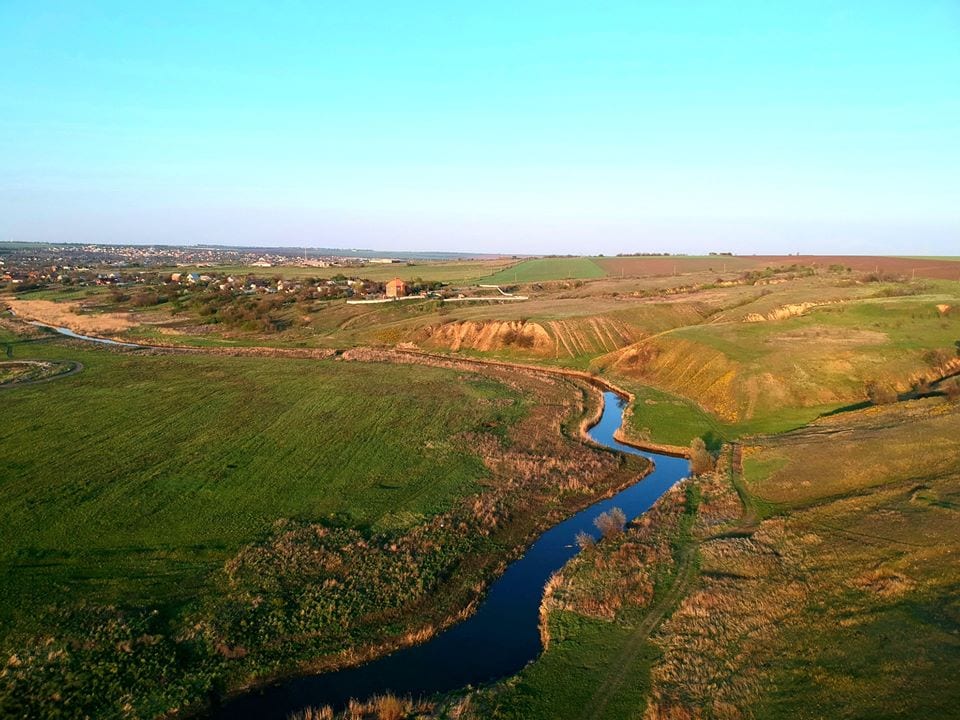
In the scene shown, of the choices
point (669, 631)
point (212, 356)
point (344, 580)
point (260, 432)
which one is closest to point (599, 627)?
point (669, 631)

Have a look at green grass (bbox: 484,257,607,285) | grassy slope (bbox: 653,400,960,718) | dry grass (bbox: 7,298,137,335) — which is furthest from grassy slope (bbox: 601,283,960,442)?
green grass (bbox: 484,257,607,285)

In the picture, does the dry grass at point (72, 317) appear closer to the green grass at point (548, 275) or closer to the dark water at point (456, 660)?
the green grass at point (548, 275)

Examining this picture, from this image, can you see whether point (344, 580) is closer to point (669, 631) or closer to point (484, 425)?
point (669, 631)

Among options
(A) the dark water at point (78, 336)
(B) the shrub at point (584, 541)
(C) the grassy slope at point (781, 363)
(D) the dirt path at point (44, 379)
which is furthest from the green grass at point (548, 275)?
(B) the shrub at point (584, 541)

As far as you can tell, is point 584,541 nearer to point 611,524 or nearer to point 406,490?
point 611,524

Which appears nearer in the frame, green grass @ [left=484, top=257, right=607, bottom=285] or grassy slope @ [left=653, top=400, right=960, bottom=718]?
grassy slope @ [left=653, top=400, right=960, bottom=718]

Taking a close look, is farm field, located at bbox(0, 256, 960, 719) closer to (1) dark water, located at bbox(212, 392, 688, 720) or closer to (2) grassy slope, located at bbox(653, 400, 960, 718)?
(2) grassy slope, located at bbox(653, 400, 960, 718)
